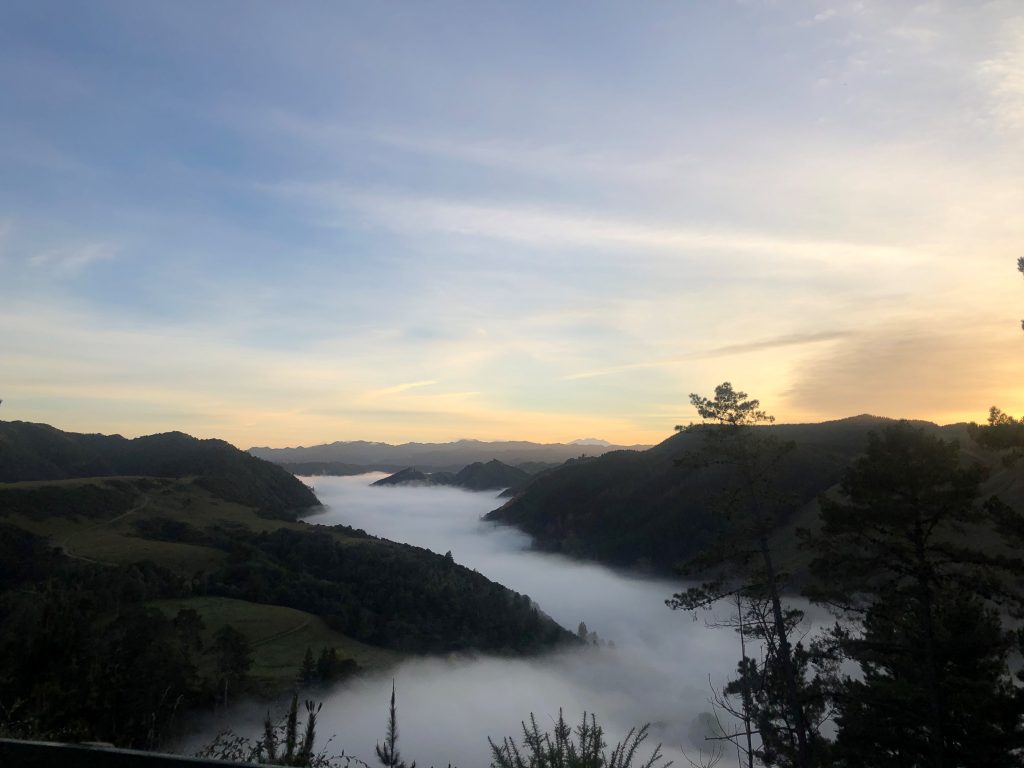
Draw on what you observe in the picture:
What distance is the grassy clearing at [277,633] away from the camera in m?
75.0

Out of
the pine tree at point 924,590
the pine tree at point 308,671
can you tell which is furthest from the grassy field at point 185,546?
the pine tree at point 924,590

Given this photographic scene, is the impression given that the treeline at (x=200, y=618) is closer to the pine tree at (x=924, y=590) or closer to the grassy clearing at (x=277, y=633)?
the grassy clearing at (x=277, y=633)

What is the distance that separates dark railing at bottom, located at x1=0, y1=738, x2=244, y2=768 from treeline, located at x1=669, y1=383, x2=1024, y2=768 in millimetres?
16754

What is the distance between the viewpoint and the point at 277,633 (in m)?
84.9

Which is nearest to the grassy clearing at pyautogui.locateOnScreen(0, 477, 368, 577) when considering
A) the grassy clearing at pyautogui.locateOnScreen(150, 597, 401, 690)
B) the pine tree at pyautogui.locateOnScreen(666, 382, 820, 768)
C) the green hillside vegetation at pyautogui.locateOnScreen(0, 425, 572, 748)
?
the green hillside vegetation at pyautogui.locateOnScreen(0, 425, 572, 748)

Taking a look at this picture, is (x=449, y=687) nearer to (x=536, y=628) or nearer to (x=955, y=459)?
(x=536, y=628)

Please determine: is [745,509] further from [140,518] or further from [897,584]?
[140,518]

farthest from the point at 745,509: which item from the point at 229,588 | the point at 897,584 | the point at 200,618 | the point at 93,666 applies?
the point at 229,588

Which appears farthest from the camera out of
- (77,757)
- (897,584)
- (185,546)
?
(185,546)

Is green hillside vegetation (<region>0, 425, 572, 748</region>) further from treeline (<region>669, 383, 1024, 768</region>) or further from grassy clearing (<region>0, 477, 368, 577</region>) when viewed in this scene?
treeline (<region>669, 383, 1024, 768</region>)

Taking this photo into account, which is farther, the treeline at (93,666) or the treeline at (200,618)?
the treeline at (200,618)

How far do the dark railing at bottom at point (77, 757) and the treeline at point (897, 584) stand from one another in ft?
55.0

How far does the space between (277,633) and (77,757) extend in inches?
3530

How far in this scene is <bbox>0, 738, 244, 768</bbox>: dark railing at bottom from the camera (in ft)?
14.7
